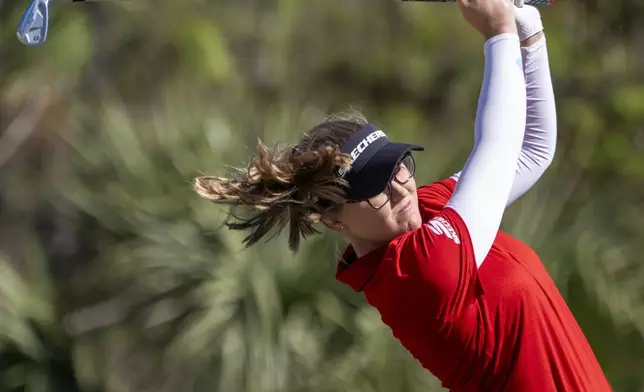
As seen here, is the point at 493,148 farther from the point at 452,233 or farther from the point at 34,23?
the point at 34,23

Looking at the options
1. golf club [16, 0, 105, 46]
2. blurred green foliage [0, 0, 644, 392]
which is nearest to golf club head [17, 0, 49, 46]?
golf club [16, 0, 105, 46]

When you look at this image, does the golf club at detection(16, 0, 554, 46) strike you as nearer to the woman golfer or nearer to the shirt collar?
the woman golfer

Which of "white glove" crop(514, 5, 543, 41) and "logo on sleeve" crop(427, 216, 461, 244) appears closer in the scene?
"logo on sleeve" crop(427, 216, 461, 244)

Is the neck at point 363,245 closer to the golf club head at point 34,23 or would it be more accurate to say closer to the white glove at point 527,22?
the white glove at point 527,22

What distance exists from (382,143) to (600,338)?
8.83 ft

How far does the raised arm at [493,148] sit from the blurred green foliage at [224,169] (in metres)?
A: 2.48

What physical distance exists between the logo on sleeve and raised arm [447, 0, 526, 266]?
4 cm

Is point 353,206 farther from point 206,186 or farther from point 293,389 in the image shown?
point 293,389

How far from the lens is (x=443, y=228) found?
2.11m

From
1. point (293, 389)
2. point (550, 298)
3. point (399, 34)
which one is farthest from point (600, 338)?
point (550, 298)

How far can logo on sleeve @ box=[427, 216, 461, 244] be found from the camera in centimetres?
210

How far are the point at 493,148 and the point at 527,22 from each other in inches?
19.2

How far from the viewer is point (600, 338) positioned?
15.1 feet

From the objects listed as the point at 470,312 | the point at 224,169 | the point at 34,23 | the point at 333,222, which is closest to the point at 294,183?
the point at 333,222
